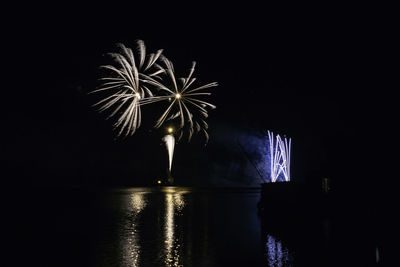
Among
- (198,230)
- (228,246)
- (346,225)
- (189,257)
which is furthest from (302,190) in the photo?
(189,257)

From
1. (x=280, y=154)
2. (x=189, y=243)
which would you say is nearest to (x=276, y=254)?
(x=189, y=243)

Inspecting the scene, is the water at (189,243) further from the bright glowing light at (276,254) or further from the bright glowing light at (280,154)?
the bright glowing light at (280,154)

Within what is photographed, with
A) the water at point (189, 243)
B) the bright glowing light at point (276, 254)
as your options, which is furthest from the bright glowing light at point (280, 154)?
the bright glowing light at point (276, 254)

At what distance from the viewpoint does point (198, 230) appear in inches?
564

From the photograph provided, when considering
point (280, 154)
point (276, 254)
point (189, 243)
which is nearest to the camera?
point (276, 254)

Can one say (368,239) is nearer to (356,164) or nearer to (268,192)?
(268,192)

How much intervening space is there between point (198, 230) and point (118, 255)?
200 inches

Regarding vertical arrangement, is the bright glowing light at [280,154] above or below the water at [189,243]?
above

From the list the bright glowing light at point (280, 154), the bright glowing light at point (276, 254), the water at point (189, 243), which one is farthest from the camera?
the bright glowing light at point (280, 154)

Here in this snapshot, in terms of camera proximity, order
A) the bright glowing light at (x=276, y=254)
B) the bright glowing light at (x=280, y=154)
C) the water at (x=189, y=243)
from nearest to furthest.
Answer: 1. the bright glowing light at (x=276, y=254)
2. the water at (x=189, y=243)
3. the bright glowing light at (x=280, y=154)

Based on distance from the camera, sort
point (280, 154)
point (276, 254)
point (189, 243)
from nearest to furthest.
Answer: point (276, 254) → point (189, 243) → point (280, 154)

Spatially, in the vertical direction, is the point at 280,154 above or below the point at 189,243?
above

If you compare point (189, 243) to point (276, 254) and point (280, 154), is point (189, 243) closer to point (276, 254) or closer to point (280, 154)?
point (276, 254)

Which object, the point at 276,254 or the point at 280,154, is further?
the point at 280,154
